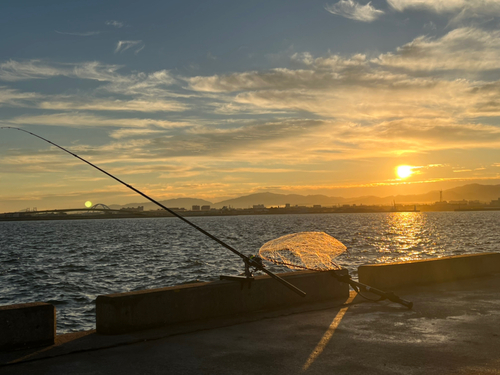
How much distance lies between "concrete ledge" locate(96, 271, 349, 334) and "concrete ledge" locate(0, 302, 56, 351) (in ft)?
2.70

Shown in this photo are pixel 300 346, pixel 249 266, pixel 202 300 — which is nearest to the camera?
pixel 300 346

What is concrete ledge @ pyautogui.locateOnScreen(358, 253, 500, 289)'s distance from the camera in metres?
11.8

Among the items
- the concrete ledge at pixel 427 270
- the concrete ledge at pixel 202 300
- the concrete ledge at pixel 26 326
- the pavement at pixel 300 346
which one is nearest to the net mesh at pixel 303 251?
the concrete ledge at pixel 202 300

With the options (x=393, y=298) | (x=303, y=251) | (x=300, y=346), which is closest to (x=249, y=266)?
(x=303, y=251)

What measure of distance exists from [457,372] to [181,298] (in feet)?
14.7

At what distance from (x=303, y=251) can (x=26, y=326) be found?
5.22m

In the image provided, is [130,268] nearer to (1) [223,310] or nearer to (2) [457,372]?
(1) [223,310]

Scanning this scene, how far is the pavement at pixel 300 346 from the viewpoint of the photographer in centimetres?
611

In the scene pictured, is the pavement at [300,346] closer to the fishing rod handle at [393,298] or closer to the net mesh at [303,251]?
the fishing rod handle at [393,298]

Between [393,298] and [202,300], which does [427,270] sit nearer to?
[393,298]

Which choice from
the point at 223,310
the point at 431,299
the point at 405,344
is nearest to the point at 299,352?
the point at 405,344

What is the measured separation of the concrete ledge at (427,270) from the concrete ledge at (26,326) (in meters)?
7.16

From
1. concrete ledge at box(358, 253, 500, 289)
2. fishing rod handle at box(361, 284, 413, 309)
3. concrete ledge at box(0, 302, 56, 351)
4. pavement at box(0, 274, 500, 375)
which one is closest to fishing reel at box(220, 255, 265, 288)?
pavement at box(0, 274, 500, 375)

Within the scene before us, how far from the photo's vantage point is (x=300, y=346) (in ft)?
23.0
